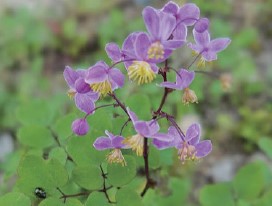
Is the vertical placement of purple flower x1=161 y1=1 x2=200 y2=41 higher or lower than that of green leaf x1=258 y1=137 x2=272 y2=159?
higher

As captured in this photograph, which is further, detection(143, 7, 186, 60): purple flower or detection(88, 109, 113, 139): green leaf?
detection(88, 109, 113, 139): green leaf

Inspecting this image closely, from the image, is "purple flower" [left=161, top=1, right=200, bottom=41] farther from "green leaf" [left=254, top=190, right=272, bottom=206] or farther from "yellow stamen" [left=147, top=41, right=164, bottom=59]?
"green leaf" [left=254, top=190, right=272, bottom=206]

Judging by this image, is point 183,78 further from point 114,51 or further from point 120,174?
point 120,174

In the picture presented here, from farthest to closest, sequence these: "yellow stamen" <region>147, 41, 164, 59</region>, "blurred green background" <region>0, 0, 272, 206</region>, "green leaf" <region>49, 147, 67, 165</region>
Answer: "blurred green background" <region>0, 0, 272, 206</region>, "green leaf" <region>49, 147, 67, 165</region>, "yellow stamen" <region>147, 41, 164, 59</region>

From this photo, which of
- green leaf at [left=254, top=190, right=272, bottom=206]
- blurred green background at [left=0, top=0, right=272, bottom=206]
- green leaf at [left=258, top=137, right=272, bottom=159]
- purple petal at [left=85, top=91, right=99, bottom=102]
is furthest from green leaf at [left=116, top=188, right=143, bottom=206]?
blurred green background at [left=0, top=0, right=272, bottom=206]

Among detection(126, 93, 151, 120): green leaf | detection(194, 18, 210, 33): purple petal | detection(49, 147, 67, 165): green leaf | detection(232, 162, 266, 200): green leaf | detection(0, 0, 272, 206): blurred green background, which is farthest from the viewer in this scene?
detection(0, 0, 272, 206): blurred green background

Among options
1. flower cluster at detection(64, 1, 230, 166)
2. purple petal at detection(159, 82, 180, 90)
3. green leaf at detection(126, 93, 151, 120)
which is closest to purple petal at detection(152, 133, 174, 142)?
flower cluster at detection(64, 1, 230, 166)

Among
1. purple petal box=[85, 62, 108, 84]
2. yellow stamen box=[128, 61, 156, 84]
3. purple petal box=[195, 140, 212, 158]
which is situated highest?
yellow stamen box=[128, 61, 156, 84]

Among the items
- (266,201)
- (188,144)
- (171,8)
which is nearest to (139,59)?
(171,8)
